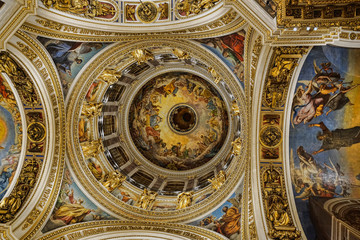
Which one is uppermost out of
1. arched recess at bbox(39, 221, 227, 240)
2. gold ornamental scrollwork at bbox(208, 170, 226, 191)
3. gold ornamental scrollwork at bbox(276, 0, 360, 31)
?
gold ornamental scrollwork at bbox(276, 0, 360, 31)

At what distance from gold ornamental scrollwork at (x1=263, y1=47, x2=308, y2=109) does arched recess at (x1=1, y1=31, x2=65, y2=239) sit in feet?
31.1

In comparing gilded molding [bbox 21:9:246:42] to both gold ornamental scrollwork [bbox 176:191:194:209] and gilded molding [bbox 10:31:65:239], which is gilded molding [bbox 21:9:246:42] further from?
gold ornamental scrollwork [bbox 176:191:194:209]

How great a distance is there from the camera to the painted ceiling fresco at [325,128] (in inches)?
346

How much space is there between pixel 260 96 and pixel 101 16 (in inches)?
290

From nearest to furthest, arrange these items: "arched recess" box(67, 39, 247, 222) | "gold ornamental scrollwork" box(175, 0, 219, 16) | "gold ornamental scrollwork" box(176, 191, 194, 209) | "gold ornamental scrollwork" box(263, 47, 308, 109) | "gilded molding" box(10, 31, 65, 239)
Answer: "gold ornamental scrollwork" box(263, 47, 308, 109)
"gold ornamental scrollwork" box(175, 0, 219, 16)
"gilded molding" box(10, 31, 65, 239)
"arched recess" box(67, 39, 247, 222)
"gold ornamental scrollwork" box(176, 191, 194, 209)

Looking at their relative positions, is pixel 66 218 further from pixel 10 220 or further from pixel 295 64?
pixel 295 64

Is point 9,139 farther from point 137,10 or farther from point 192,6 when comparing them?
point 192,6

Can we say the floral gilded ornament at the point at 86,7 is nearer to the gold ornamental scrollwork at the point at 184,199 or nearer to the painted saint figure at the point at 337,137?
the painted saint figure at the point at 337,137

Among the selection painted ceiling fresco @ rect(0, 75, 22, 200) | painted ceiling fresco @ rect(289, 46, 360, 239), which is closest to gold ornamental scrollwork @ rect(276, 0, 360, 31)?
painted ceiling fresco @ rect(289, 46, 360, 239)

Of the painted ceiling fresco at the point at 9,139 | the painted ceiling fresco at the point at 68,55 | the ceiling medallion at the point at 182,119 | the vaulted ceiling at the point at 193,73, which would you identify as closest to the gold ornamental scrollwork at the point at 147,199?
the vaulted ceiling at the point at 193,73

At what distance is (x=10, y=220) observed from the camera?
10.8 m

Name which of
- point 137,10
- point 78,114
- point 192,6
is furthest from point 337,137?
point 78,114

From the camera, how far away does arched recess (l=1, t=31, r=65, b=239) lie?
34.3ft

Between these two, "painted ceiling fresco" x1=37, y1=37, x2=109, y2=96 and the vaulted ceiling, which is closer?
the vaulted ceiling
